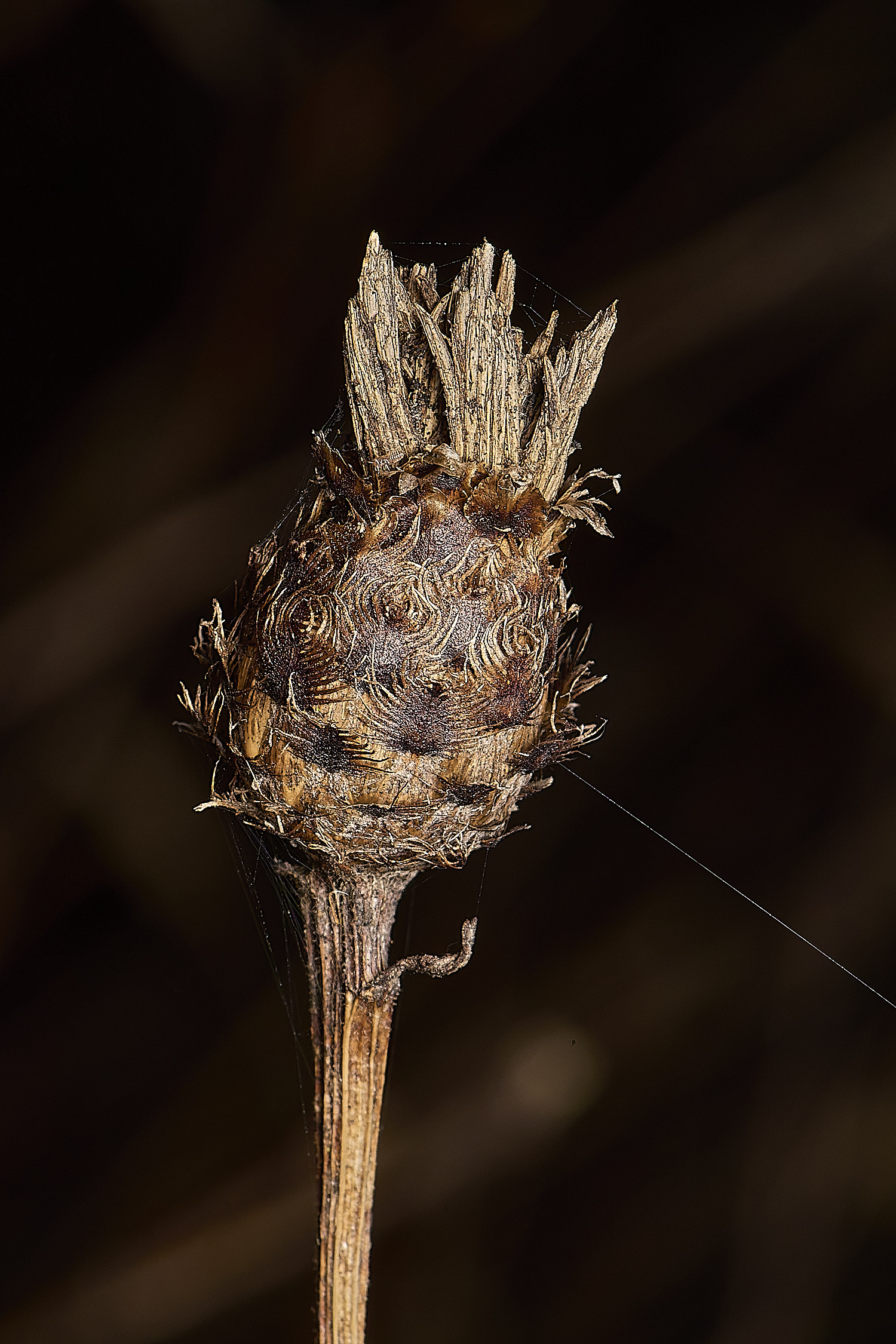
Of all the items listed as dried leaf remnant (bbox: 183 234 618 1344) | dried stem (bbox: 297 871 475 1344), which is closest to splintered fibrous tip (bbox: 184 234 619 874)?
dried leaf remnant (bbox: 183 234 618 1344)

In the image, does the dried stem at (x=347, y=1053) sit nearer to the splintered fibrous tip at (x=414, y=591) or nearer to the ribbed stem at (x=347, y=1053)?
the ribbed stem at (x=347, y=1053)

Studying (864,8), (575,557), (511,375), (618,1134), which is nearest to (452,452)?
(511,375)

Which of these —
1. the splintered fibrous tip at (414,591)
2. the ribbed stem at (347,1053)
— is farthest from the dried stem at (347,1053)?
the splintered fibrous tip at (414,591)

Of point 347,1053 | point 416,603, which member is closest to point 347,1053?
point 347,1053

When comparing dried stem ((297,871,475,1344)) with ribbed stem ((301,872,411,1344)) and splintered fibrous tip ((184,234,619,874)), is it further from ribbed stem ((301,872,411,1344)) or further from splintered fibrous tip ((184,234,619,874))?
splintered fibrous tip ((184,234,619,874))

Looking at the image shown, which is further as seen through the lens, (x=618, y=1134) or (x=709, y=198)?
(x=618, y=1134)

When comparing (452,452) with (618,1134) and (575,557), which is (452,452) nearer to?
(575,557)

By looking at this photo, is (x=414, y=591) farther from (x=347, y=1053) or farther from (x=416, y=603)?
(x=347, y=1053)
